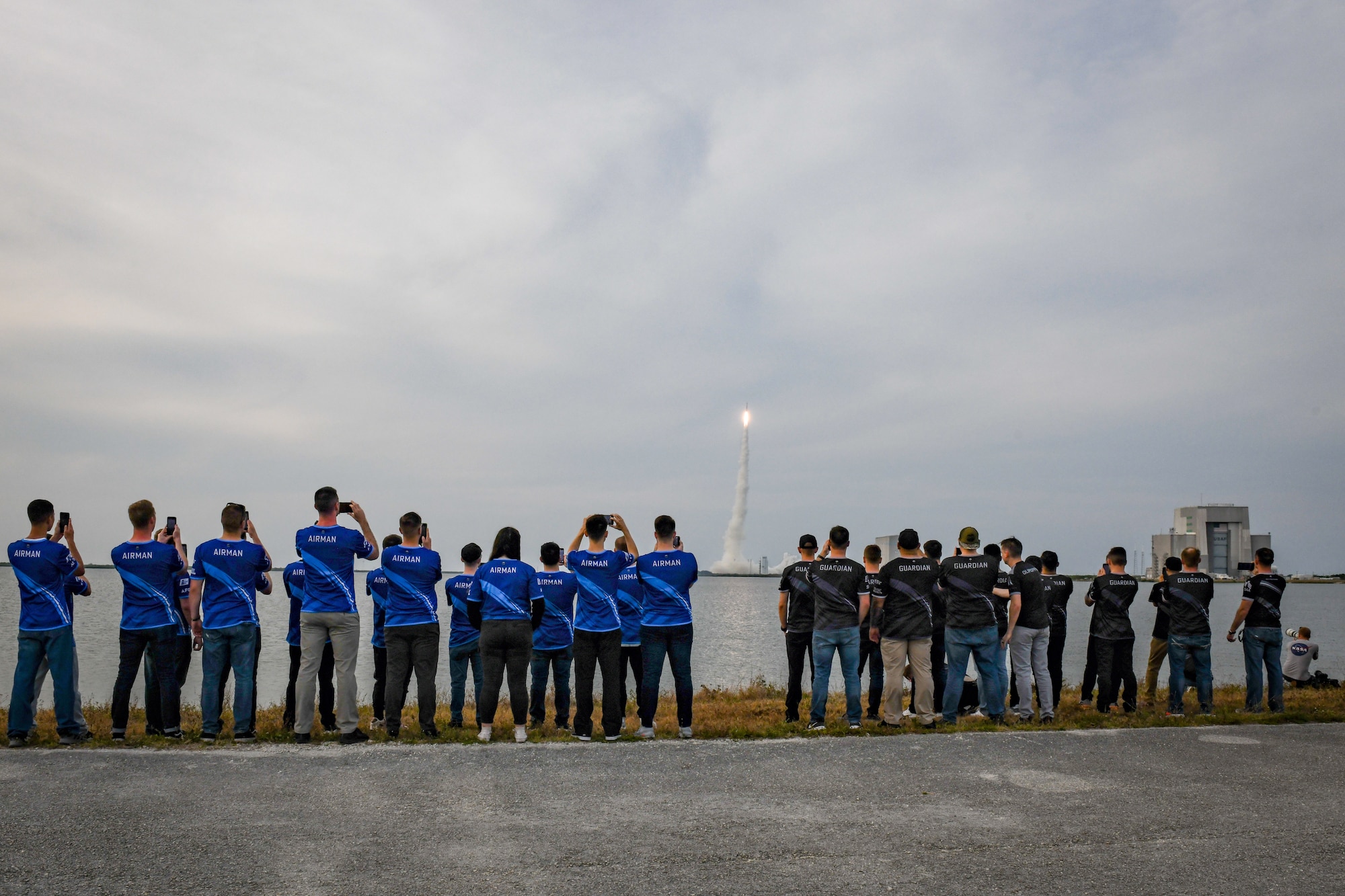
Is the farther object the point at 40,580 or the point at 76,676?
the point at 76,676

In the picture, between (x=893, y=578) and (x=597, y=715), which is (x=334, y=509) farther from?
(x=893, y=578)

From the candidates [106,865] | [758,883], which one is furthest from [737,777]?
[106,865]

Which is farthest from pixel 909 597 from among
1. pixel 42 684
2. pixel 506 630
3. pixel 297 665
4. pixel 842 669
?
pixel 42 684

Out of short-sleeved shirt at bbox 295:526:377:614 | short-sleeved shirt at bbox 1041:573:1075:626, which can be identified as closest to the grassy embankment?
short-sleeved shirt at bbox 1041:573:1075:626

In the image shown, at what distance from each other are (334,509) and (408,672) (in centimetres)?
215

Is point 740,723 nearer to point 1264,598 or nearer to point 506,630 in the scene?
point 506,630

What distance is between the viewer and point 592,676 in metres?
9.83

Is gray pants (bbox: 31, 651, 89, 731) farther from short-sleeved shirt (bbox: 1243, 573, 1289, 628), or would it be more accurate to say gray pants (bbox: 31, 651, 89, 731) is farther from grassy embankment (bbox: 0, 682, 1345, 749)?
short-sleeved shirt (bbox: 1243, 573, 1289, 628)

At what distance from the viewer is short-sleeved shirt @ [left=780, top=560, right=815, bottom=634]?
1145 cm

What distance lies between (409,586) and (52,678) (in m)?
3.70

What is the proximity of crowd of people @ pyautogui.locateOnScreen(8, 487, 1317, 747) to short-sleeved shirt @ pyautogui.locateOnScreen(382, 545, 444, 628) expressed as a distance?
2cm

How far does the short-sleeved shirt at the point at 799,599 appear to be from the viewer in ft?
37.6

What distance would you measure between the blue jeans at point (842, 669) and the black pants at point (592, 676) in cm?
241

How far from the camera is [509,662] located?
31.7 ft
